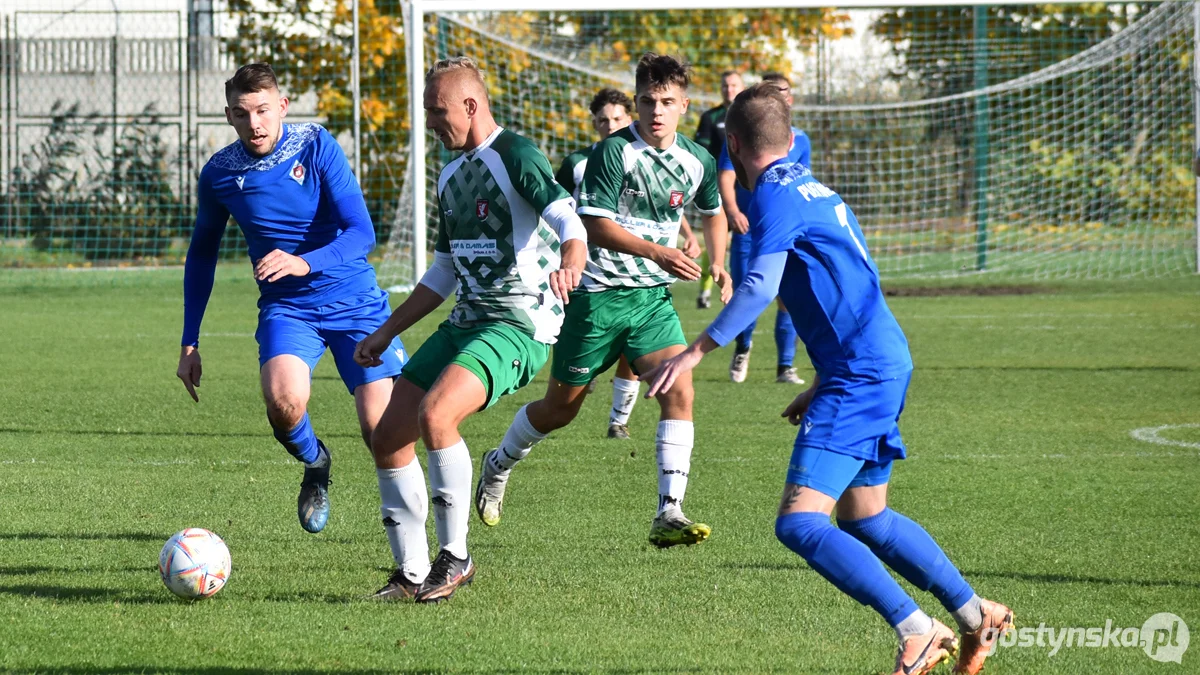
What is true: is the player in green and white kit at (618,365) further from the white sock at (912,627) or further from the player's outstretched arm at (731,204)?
the white sock at (912,627)

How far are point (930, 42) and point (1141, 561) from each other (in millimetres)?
19196

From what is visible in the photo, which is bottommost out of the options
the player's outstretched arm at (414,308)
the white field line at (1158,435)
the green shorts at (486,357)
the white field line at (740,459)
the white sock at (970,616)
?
the white field line at (740,459)

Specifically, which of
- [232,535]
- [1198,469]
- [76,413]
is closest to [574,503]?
[232,535]

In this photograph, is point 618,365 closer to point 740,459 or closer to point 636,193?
point 740,459

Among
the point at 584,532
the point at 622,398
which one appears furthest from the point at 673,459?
the point at 622,398

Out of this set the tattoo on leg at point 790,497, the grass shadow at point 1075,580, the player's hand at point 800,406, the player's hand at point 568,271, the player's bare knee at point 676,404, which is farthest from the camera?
the player's bare knee at point 676,404

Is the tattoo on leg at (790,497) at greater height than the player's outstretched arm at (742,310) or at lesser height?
lesser

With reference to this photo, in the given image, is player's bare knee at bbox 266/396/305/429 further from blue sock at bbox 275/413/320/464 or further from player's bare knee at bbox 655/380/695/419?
player's bare knee at bbox 655/380/695/419

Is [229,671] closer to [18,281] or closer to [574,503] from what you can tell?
[574,503]

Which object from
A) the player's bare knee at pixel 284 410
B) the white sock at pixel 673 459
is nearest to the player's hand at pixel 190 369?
the player's bare knee at pixel 284 410

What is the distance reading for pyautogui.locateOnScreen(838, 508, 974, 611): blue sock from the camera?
404 centimetres

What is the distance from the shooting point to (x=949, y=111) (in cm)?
2261

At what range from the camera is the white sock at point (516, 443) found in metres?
6.18

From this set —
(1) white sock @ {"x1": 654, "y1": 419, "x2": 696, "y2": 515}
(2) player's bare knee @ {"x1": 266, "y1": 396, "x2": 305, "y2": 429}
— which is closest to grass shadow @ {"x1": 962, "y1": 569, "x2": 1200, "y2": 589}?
(1) white sock @ {"x1": 654, "y1": 419, "x2": 696, "y2": 515}
